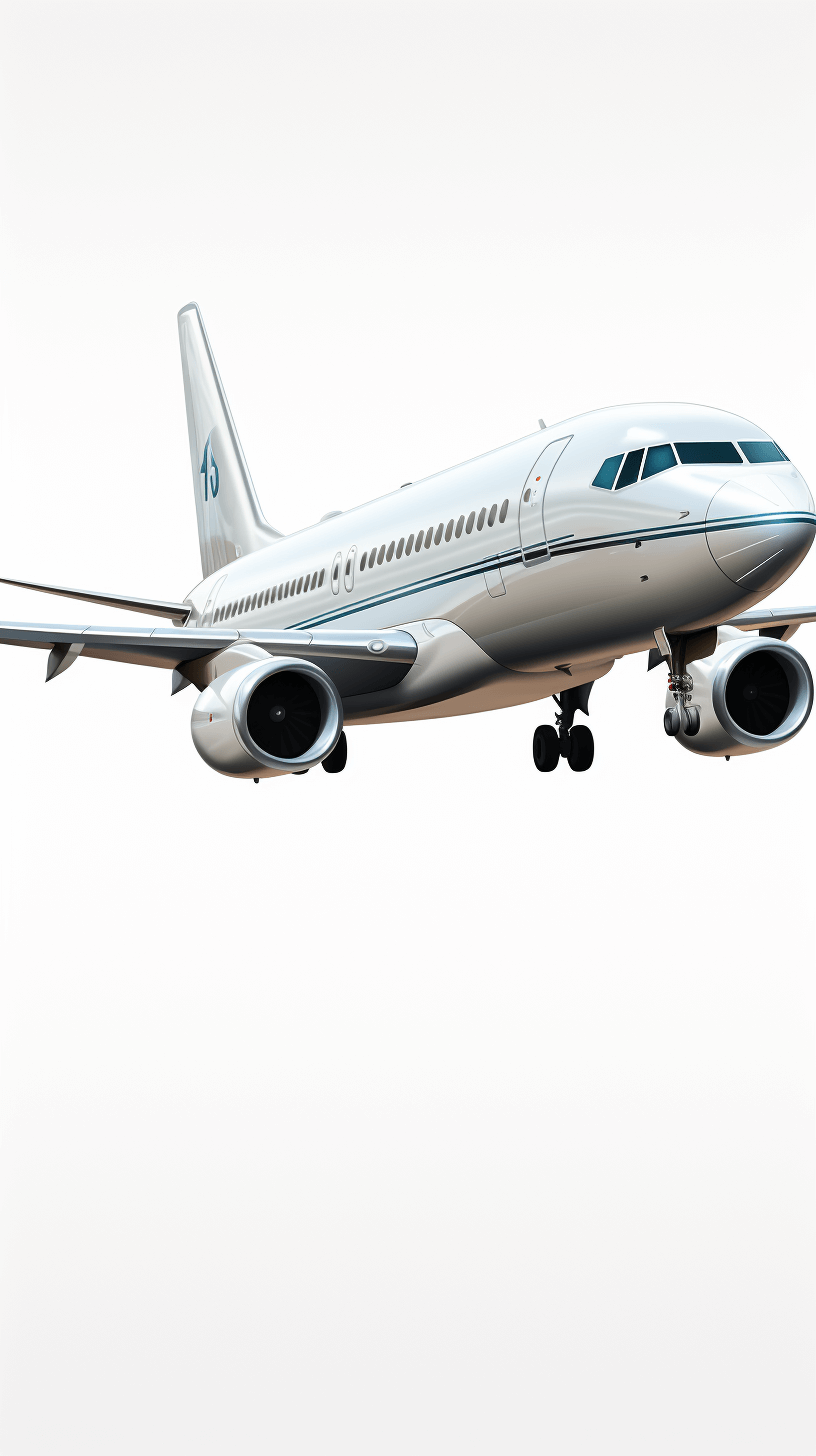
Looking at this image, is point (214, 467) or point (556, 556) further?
point (214, 467)

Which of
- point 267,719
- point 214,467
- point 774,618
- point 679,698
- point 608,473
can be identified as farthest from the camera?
point 214,467

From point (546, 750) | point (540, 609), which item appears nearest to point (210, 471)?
point (546, 750)

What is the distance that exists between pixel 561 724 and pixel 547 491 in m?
4.40

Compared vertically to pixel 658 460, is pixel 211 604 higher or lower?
higher

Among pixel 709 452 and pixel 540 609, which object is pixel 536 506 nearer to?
pixel 540 609

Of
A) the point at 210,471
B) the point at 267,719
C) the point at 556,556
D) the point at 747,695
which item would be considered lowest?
the point at 747,695

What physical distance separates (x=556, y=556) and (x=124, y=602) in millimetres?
8603


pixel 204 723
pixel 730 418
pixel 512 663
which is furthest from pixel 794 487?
pixel 204 723

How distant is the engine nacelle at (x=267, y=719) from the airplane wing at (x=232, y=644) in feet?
2.25

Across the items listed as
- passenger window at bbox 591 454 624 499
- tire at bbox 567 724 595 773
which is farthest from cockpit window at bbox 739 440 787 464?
tire at bbox 567 724 595 773

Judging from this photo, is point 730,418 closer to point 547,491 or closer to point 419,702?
point 547,491

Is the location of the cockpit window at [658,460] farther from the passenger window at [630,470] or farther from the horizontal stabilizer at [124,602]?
the horizontal stabilizer at [124,602]

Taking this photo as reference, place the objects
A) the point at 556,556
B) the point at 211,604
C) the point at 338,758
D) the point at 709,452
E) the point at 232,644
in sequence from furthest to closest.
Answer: the point at 211,604
the point at 338,758
the point at 232,644
the point at 556,556
the point at 709,452

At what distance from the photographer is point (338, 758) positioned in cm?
2083
